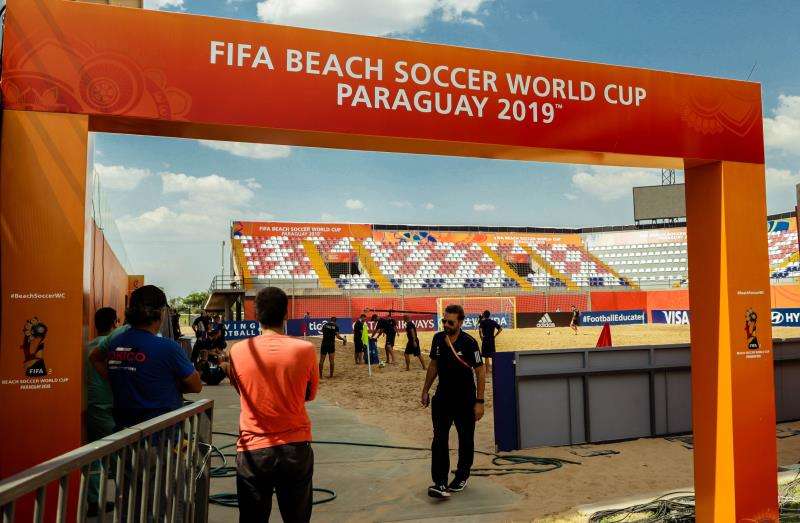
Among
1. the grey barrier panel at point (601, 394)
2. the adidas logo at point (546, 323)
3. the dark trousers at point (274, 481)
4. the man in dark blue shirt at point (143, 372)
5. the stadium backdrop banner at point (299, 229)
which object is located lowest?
the adidas logo at point (546, 323)

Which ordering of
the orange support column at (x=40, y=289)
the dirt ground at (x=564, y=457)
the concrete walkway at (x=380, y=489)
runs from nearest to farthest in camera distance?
the orange support column at (x=40, y=289) < the concrete walkway at (x=380, y=489) < the dirt ground at (x=564, y=457)

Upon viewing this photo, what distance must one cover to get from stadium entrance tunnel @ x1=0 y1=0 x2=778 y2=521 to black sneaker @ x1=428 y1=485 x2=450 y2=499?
2117 mm

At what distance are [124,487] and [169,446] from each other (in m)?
0.39

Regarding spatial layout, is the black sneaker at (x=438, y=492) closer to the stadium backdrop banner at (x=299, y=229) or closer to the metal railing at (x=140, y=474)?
the metal railing at (x=140, y=474)

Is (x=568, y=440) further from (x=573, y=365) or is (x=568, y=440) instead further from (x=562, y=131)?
(x=562, y=131)

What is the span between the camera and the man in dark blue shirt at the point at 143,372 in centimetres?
373

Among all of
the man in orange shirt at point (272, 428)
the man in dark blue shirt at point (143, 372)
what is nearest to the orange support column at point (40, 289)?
the man in dark blue shirt at point (143, 372)

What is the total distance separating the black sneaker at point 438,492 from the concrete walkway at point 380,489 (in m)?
0.06

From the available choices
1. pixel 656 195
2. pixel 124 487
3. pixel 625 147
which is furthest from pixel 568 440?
pixel 656 195

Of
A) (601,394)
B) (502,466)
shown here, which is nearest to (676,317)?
(601,394)

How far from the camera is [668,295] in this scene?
3975cm

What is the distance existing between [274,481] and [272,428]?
0.28 m

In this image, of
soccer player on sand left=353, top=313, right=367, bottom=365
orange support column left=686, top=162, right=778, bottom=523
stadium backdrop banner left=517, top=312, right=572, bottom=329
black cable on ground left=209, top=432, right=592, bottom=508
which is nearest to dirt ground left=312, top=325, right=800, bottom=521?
black cable on ground left=209, top=432, right=592, bottom=508

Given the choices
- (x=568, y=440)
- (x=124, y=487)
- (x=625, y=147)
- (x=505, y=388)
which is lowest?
(x=568, y=440)
